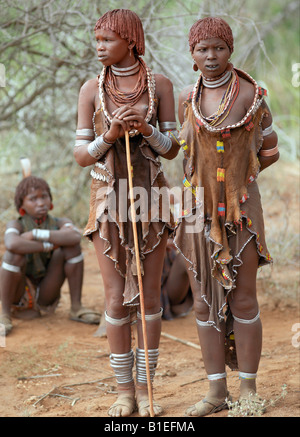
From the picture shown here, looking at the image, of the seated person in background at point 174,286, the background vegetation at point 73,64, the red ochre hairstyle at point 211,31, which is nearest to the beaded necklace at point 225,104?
the red ochre hairstyle at point 211,31

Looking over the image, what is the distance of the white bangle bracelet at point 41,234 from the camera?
4.93 meters

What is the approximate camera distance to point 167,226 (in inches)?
121

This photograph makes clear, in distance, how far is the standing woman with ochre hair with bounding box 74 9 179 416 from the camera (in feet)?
9.75

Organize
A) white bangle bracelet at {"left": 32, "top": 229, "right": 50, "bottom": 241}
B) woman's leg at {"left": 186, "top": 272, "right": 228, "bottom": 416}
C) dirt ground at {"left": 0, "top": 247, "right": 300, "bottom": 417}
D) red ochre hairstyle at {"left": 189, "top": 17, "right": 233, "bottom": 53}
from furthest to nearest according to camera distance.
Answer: white bangle bracelet at {"left": 32, "top": 229, "right": 50, "bottom": 241}
dirt ground at {"left": 0, "top": 247, "right": 300, "bottom": 417}
woman's leg at {"left": 186, "top": 272, "right": 228, "bottom": 416}
red ochre hairstyle at {"left": 189, "top": 17, "right": 233, "bottom": 53}

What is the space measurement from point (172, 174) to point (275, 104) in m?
3.34

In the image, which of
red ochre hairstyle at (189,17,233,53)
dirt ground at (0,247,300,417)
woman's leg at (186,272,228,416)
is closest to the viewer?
red ochre hairstyle at (189,17,233,53)

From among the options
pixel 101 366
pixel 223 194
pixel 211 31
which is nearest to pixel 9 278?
pixel 101 366

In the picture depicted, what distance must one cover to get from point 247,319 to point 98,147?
43.0 inches

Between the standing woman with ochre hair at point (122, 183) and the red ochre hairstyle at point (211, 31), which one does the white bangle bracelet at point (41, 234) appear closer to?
the standing woman with ochre hair at point (122, 183)

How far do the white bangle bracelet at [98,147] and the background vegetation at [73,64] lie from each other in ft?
6.14

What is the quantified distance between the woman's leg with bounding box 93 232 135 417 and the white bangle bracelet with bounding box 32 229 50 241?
1932mm

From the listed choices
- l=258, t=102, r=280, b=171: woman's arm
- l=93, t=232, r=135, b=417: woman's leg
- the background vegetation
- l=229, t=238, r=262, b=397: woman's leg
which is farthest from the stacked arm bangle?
the background vegetation

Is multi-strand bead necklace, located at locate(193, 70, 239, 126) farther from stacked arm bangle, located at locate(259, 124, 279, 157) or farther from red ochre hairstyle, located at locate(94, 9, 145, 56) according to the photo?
red ochre hairstyle, located at locate(94, 9, 145, 56)
